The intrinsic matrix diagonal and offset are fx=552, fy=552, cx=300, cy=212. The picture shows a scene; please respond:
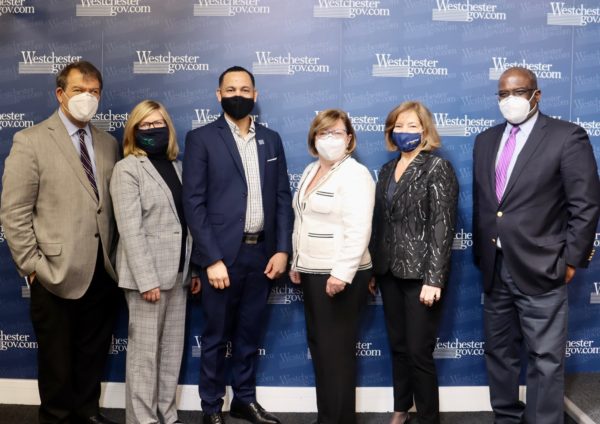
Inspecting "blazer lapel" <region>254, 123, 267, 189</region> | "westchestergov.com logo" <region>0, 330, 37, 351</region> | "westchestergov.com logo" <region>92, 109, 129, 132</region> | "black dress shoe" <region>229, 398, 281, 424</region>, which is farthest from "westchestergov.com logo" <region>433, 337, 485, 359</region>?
"westchestergov.com logo" <region>0, 330, 37, 351</region>

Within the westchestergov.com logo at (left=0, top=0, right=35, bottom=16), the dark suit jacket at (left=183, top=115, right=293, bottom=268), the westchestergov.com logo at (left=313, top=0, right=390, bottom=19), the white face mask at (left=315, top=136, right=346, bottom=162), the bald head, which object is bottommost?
the dark suit jacket at (left=183, top=115, right=293, bottom=268)

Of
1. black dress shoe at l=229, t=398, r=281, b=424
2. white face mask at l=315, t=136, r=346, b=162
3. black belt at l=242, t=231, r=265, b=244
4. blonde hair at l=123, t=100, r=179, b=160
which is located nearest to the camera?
white face mask at l=315, t=136, r=346, b=162

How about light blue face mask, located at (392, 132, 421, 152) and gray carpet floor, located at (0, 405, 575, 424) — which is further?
gray carpet floor, located at (0, 405, 575, 424)

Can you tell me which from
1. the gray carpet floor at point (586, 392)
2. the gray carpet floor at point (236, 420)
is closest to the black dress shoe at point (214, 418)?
the gray carpet floor at point (236, 420)

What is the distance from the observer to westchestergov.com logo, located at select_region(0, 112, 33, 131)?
312 cm

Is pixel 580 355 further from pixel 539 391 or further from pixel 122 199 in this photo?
pixel 122 199

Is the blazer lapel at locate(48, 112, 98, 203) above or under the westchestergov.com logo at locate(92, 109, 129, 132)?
under

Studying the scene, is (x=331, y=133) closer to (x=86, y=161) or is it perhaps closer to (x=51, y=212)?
(x=86, y=161)

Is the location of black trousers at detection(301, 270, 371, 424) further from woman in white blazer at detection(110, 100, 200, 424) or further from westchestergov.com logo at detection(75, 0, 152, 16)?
westchestergov.com logo at detection(75, 0, 152, 16)

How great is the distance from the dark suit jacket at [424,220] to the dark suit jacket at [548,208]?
26cm

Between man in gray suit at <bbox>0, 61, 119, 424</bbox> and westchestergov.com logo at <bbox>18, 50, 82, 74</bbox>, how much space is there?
22.2 inches

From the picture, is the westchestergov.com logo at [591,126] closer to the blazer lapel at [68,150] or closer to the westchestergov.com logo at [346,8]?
the westchestergov.com logo at [346,8]

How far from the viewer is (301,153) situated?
10.2ft

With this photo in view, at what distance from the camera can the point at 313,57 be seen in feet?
10.1
